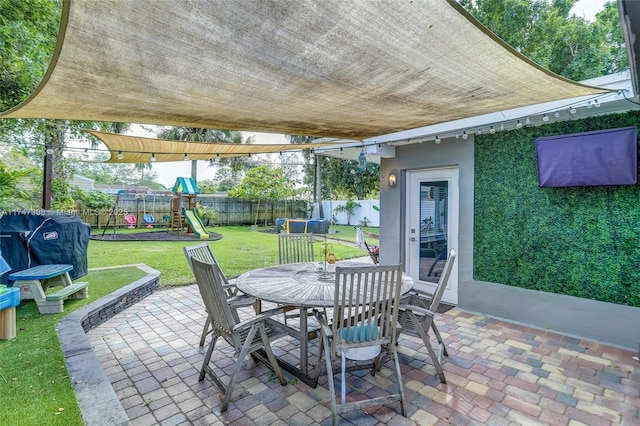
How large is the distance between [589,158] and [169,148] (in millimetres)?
5614

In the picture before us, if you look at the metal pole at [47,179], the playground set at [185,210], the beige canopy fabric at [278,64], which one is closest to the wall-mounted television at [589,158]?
the beige canopy fabric at [278,64]

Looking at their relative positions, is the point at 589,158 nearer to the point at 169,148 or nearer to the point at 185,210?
the point at 169,148

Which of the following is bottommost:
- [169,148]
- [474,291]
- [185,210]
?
[474,291]

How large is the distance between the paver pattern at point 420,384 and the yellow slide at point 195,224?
8716 mm

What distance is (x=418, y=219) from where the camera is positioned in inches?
238

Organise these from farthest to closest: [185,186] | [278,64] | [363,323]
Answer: [185,186], [363,323], [278,64]

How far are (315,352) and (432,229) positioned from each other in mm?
3295

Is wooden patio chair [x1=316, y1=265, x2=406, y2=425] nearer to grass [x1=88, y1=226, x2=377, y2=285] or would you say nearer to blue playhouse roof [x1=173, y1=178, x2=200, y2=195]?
grass [x1=88, y1=226, x2=377, y2=285]

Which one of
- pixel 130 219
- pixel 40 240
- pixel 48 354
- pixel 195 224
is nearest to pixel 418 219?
pixel 48 354

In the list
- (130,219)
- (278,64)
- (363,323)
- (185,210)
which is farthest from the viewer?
(130,219)

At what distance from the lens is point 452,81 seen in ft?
9.26

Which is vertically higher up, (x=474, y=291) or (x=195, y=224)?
(x=195, y=224)

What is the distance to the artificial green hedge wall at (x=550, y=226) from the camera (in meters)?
3.92

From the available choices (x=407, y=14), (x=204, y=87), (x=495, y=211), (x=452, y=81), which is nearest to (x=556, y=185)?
(x=495, y=211)
